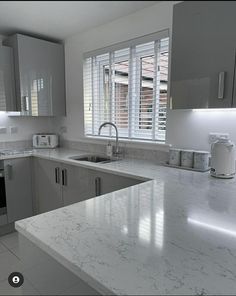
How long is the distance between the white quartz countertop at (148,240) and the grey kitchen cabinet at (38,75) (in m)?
2.00

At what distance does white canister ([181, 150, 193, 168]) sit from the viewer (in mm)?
1854

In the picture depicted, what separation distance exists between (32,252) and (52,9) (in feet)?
2.69

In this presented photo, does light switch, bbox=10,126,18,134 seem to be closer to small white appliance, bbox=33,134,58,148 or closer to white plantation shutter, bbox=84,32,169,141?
small white appliance, bbox=33,134,58,148

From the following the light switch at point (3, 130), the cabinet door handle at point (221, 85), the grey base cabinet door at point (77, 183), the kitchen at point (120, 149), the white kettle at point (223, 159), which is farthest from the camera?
the light switch at point (3, 130)

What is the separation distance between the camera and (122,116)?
99.9 inches

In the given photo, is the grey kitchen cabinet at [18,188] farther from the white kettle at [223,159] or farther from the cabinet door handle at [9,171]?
the white kettle at [223,159]

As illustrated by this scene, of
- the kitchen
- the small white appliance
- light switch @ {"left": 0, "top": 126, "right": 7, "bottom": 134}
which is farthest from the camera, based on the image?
the small white appliance

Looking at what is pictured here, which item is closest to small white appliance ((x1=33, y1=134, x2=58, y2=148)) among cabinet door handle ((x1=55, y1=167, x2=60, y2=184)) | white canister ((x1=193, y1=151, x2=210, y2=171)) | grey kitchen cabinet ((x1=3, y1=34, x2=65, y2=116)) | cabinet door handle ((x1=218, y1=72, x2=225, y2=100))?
grey kitchen cabinet ((x1=3, y1=34, x2=65, y2=116))

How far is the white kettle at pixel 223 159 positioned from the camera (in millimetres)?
1563

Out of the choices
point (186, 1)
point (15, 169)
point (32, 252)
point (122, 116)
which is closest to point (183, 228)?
point (32, 252)

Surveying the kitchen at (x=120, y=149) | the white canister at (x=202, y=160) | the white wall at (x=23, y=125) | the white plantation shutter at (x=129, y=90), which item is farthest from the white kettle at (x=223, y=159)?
the white wall at (x=23, y=125)

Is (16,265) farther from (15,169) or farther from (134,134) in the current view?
(134,134)

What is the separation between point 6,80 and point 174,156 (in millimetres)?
2085

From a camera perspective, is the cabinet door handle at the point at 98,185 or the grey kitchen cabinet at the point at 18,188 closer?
the cabinet door handle at the point at 98,185
